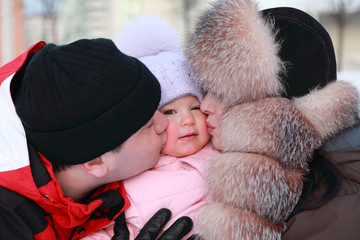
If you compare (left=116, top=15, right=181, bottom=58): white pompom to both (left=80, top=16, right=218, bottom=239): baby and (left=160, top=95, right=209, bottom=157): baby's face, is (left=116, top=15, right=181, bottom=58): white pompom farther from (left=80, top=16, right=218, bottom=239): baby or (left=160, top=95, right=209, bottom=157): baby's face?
(left=160, top=95, right=209, bottom=157): baby's face

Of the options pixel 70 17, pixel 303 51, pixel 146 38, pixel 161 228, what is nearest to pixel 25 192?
pixel 161 228

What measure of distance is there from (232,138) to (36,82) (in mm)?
614

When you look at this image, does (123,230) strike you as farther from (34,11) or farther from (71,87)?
(34,11)

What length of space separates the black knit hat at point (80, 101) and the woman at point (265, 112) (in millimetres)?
273

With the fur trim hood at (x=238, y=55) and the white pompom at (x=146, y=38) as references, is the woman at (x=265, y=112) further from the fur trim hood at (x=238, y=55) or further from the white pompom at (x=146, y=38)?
the white pompom at (x=146, y=38)

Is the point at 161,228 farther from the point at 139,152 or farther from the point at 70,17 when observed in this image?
the point at 70,17

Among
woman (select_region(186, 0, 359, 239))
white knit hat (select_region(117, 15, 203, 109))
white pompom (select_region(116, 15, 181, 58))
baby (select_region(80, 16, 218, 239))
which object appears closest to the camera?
woman (select_region(186, 0, 359, 239))

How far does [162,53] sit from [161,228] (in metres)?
0.74

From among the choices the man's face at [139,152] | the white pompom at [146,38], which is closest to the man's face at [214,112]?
the man's face at [139,152]

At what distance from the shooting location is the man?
1.01m

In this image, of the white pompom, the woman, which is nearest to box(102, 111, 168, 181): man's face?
the woman

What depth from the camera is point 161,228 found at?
1115 mm

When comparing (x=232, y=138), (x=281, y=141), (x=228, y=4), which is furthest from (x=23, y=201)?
(x=228, y=4)

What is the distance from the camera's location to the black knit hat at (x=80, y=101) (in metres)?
1.00
